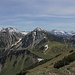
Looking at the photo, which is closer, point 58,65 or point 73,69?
point 73,69

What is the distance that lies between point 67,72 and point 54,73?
2.97m

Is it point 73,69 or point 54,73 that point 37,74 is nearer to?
point 54,73

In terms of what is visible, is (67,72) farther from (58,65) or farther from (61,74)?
(58,65)

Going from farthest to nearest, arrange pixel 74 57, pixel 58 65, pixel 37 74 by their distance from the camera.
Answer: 1. pixel 74 57
2. pixel 58 65
3. pixel 37 74

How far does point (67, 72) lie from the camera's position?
41.9 meters

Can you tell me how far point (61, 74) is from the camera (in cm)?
4053

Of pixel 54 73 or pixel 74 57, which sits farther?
pixel 74 57

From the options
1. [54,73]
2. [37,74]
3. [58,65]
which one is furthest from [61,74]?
[58,65]

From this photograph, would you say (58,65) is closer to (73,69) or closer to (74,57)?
(73,69)

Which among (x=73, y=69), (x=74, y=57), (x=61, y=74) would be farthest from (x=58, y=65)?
(x=74, y=57)

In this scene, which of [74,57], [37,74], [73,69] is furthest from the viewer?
[74,57]

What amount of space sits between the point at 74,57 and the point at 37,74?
1065 inches

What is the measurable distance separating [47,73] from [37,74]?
6.35ft

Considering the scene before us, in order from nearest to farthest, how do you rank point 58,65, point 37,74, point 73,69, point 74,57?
1. point 37,74
2. point 73,69
3. point 58,65
4. point 74,57
